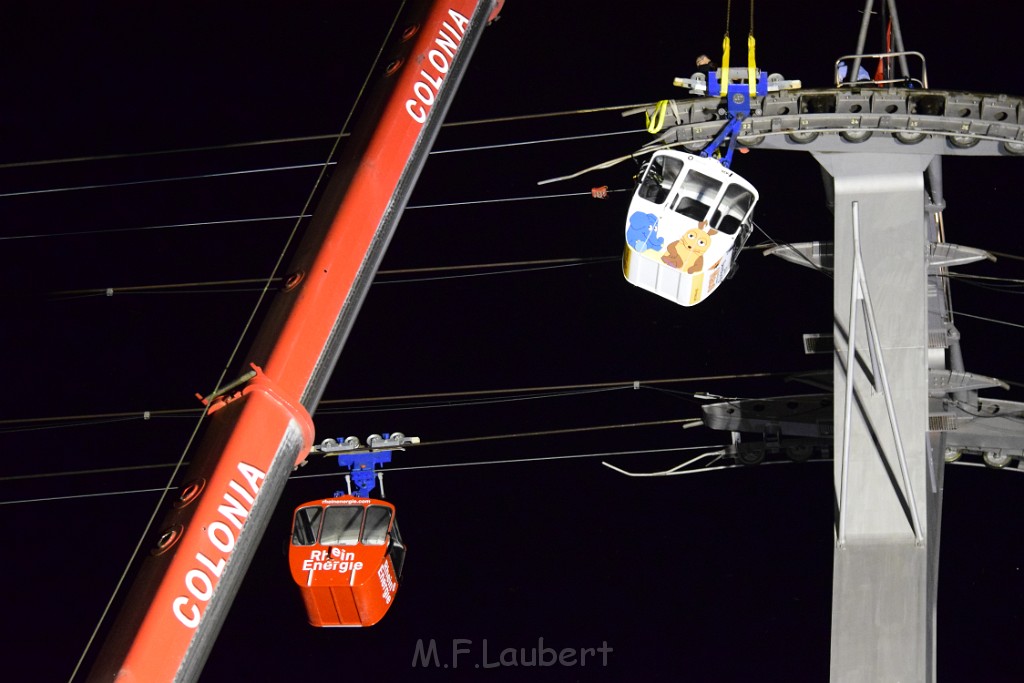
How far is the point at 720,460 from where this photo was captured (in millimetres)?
29422

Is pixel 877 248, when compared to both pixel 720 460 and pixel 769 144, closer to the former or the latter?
pixel 769 144

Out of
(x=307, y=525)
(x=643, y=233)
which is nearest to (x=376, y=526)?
(x=307, y=525)

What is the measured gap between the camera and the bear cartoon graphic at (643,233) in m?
23.0

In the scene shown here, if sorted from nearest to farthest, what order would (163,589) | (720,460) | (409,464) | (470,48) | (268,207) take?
(163,589) → (470,48) → (720,460) → (268,207) → (409,464)

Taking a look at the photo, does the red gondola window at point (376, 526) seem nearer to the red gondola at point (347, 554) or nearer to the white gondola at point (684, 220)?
the red gondola at point (347, 554)

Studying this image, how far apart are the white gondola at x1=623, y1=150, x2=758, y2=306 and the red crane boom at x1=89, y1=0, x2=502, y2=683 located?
4879 millimetres

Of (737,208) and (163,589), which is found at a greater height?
(737,208)

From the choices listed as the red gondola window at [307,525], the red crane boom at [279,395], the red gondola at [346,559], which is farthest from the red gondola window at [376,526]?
the red crane boom at [279,395]

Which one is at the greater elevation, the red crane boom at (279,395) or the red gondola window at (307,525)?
the red gondola window at (307,525)

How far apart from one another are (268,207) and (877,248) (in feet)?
47.7

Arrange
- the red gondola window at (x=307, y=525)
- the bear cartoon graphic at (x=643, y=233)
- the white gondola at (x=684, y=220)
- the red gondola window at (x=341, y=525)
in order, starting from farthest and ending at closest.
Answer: the red gondola window at (x=307, y=525) → the red gondola window at (x=341, y=525) → the bear cartoon graphic at (x=643, y=233) → the white gondola at (x=684, y=220)

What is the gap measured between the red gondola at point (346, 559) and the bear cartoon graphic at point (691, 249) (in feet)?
18.8

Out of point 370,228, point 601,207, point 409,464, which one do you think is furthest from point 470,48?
point 409,464

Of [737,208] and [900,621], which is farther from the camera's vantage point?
[737,208]
